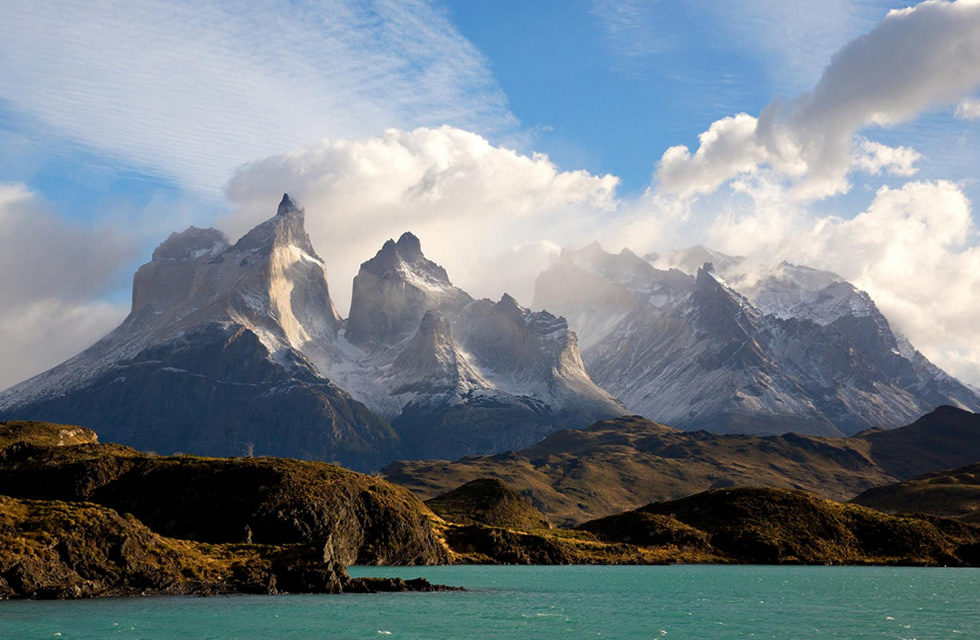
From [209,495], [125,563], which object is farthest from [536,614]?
[209,495]

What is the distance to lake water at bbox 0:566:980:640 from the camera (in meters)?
105

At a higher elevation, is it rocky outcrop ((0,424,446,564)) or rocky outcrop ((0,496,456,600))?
rocky outcrop ((0,424,446,564))

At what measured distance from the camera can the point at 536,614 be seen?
125m

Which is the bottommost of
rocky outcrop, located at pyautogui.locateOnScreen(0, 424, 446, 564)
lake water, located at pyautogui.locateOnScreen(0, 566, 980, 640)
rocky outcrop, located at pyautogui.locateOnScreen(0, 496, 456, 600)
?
lake water, located at pyautogui.locateOnScreen(0, 566, 980, 640)

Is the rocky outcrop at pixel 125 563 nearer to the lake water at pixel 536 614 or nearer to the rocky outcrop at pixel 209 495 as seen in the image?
the lake water at pixel 536 614

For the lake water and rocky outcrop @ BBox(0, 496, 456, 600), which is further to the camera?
rocky outcrop @ BBox(0, 496, 456, 600)

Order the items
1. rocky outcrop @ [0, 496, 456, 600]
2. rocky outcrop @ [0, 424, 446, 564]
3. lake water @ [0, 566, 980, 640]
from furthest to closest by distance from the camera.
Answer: rocky outcrop @ [0, 424, 446, 564] < rocky outcrop @ [0, 496, 456, 600] < lake water @ [0, 566, 980, 640]

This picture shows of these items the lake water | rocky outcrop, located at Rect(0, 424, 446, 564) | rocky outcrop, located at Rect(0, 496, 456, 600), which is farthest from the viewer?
rocky outcrop, located at Rect(0, 424, 446, 564)

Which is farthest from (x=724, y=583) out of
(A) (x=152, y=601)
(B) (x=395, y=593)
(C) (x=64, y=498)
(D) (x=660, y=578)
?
(C) (x=64, y=498)

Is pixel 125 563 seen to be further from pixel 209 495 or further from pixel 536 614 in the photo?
pixel 536 614

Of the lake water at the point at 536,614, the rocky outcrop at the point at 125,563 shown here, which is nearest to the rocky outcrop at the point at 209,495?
the rocky outcrop at the point at 125,563

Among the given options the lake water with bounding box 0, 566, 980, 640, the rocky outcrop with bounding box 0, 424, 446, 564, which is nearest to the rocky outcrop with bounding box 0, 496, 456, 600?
the lake water with bounding box 0, 566, 980, 640

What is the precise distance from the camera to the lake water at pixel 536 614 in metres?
105

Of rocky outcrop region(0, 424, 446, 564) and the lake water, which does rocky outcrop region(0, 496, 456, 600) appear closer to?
the lake water
